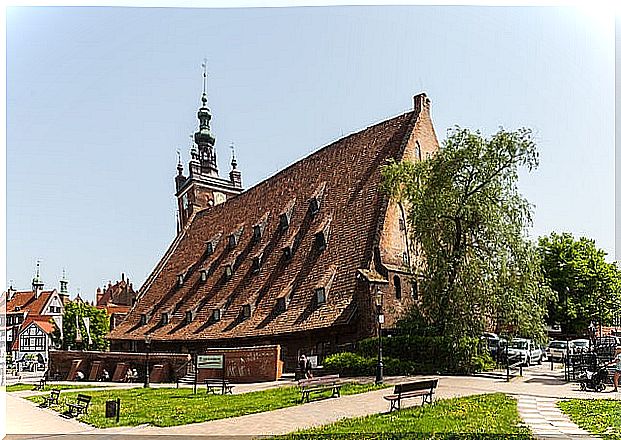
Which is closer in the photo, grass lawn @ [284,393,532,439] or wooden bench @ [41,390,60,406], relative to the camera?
grass lawn @ [284,393,532,439]

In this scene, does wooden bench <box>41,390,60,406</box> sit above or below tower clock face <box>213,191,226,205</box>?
below

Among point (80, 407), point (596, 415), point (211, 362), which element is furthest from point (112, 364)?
point (596, 415)

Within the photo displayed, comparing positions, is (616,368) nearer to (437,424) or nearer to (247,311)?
(437,424)

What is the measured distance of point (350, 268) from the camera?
67.9ft

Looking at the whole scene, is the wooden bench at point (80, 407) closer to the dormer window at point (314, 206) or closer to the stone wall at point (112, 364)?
the stone wall at point (112, 364)

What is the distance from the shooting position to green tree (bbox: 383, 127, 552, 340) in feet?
57.2

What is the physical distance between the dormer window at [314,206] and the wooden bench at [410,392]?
12.6m

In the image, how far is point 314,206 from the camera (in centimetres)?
2459

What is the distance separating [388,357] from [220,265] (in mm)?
11638

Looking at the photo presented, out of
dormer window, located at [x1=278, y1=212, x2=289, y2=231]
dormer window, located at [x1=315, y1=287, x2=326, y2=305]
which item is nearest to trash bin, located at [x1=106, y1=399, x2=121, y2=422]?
dormer window, located at [x1=315, y1=287, x2=326, y2=305]

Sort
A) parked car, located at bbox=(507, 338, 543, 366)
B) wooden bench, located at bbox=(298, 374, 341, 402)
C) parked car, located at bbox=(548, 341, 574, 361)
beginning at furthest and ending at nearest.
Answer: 1. parked car, located at bbox=(548, 341, 574, 361)
2. parked car, located at bbox=(507, 338, 543, 366)
3. wooden bench, located at bbox=(298, 374, 341, 402)

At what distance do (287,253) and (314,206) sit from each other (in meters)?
1.88

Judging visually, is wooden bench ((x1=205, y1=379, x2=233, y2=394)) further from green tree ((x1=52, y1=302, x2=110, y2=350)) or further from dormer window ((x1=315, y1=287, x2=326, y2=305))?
green tree ((x1=52, y1=302, x2=110, y2=350))

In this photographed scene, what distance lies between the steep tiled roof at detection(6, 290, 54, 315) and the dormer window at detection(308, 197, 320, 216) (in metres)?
12.0
